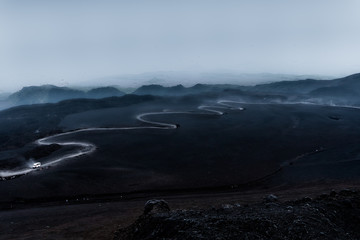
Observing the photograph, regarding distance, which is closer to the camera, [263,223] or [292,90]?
[263,223]

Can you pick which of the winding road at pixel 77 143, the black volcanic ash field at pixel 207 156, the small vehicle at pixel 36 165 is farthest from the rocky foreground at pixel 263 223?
the small vehicle at pixel 36 165

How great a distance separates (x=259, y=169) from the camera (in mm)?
37469

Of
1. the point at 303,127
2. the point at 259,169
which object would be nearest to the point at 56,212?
the point at 259,169

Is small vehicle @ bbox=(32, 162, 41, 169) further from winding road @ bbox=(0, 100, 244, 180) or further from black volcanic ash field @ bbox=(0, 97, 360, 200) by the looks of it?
black volcanic ash field @ bbox=(0, 97, 360, 200)

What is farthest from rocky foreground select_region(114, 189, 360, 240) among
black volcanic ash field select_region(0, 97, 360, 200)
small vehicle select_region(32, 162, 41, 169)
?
small vehicle select_region(32, 162, 41, 169)

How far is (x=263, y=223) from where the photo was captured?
448 inches

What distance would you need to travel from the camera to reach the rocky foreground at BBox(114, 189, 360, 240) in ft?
36.1

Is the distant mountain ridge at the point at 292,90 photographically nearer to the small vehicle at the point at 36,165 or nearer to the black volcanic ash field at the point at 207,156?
the black volcanic ash field at the point at 207,156

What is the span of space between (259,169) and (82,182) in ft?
65.5

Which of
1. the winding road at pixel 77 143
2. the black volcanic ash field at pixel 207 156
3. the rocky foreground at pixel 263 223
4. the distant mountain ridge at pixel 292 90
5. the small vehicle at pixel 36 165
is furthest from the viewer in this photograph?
the distant mountain ridge at pixel 292 90

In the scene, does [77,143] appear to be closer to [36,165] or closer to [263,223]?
[36,165]

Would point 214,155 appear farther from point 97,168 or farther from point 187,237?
point 187,237

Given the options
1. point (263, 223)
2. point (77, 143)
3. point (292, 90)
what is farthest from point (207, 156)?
point (292, 90)

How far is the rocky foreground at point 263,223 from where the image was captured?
11.0 m
